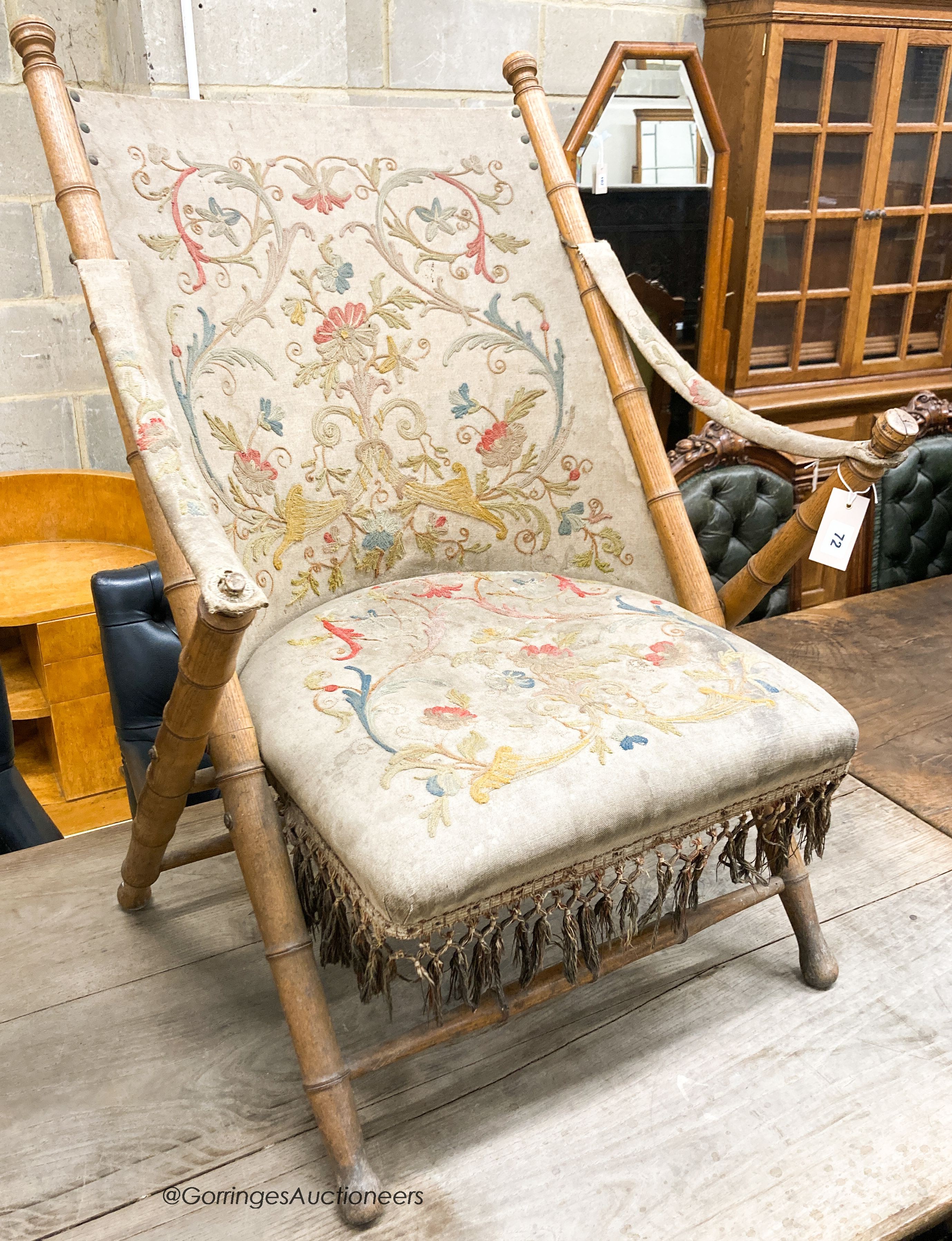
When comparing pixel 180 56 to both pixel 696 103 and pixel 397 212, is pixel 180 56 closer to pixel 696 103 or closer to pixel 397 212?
pixel 397 212

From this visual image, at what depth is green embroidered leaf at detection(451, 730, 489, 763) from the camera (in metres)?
0.92

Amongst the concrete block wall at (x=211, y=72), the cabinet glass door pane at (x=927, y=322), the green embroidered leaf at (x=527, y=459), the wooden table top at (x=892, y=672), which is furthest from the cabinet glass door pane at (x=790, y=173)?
the green embroidered leaf at (x=527, y=459)

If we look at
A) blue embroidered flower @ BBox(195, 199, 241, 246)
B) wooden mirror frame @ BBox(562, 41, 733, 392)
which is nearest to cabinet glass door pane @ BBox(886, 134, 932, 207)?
wooden mirror frame @ BBox(562, 41, 733, 392)

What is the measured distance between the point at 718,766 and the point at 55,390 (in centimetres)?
199

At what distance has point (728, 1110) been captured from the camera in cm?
105

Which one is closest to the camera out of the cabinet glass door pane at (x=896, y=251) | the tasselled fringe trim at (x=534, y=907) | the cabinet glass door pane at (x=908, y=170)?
the tasselled fringe trim at (x=534, y=907)

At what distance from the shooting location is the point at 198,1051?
1119mm

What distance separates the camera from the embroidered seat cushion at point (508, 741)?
86 centimetres

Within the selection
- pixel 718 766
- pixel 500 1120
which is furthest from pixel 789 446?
pixel 500 1120

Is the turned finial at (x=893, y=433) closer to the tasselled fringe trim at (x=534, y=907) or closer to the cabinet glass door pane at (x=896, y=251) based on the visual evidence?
the tasselled fringe trim at (x=534, y=907)

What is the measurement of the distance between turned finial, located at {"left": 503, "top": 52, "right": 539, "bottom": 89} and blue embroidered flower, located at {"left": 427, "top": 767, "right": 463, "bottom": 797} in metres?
0.99

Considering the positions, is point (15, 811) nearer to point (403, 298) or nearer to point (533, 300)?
point (403, 298)

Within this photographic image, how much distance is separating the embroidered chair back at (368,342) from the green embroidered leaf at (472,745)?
35cm

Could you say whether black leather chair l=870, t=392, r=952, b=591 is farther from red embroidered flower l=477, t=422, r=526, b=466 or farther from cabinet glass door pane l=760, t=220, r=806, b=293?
red embroidered flower l=477, t=422, r=526, b=466
